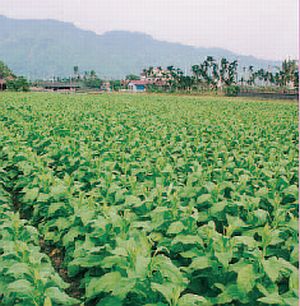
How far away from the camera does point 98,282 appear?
11.5 feet

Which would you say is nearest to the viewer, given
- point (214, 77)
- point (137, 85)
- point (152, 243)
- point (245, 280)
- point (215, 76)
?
point (245, 280)

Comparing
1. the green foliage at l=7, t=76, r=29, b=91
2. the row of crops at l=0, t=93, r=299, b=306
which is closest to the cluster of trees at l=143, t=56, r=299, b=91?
the green foliage at l=7, t=76, r=29, b=91

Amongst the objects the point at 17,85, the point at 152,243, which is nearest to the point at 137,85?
the point at 17,85

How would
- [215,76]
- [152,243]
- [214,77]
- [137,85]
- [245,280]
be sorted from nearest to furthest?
[245,280], [152,243], [214,77], [215,76], [137,85]

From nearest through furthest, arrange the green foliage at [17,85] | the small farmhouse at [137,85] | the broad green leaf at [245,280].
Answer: the broad green leaf at [245,280] < the green foliage at [17,85] < the small farmhouse at [137,85]

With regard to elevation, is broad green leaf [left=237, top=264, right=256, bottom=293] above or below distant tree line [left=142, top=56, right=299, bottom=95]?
below

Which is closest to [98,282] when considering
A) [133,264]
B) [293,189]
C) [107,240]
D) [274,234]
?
[133,264]

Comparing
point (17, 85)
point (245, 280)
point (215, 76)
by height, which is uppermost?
point (215, 76)

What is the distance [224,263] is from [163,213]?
122 cm

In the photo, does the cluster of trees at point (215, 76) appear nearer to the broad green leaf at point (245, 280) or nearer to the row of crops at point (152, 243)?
the row of crops at point (152, 243)

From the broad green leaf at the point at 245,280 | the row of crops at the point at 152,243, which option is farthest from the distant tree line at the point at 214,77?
the broad green leaf at the point at 245,280

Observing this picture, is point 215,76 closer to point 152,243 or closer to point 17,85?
point 17,85

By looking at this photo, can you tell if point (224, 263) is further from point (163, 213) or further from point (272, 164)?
point (272, 164)

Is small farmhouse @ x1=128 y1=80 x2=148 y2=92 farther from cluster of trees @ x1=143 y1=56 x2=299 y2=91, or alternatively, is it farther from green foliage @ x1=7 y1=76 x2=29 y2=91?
green foliage @ x1=7 y1=76 x2=29 y2=91
